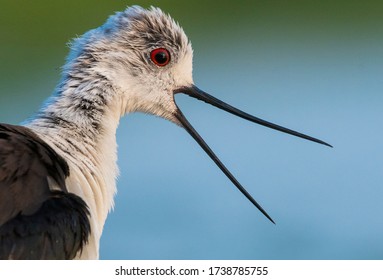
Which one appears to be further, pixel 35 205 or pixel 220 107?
pixel 220 107

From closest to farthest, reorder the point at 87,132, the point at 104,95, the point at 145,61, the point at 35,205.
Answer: the point at 35,205 → the point at 87,132 → the point at 104,95 → the point at 145,61

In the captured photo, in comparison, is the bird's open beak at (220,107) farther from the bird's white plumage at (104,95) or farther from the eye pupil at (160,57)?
the eye pupil at (160,57)

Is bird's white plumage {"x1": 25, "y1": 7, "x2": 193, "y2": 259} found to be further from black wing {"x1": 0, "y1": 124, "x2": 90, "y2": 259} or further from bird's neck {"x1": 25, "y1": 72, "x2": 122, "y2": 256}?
black wing {"x1": 0, "y1": 124, "x2": 90, "y2": 259}

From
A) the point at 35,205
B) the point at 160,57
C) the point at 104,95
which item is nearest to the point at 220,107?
the point at 160,57

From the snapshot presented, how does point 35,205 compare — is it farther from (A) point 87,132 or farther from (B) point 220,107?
(B) point 220,107

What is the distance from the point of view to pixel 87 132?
4.91 metres

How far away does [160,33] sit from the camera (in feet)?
17.8

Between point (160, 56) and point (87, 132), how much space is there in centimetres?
67

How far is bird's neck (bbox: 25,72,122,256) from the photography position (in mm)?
4766

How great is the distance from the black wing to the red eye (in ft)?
3.11

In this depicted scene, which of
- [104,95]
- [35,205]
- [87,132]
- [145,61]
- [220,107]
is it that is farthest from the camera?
[220,107]

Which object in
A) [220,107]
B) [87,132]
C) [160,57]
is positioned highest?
[160,57]
